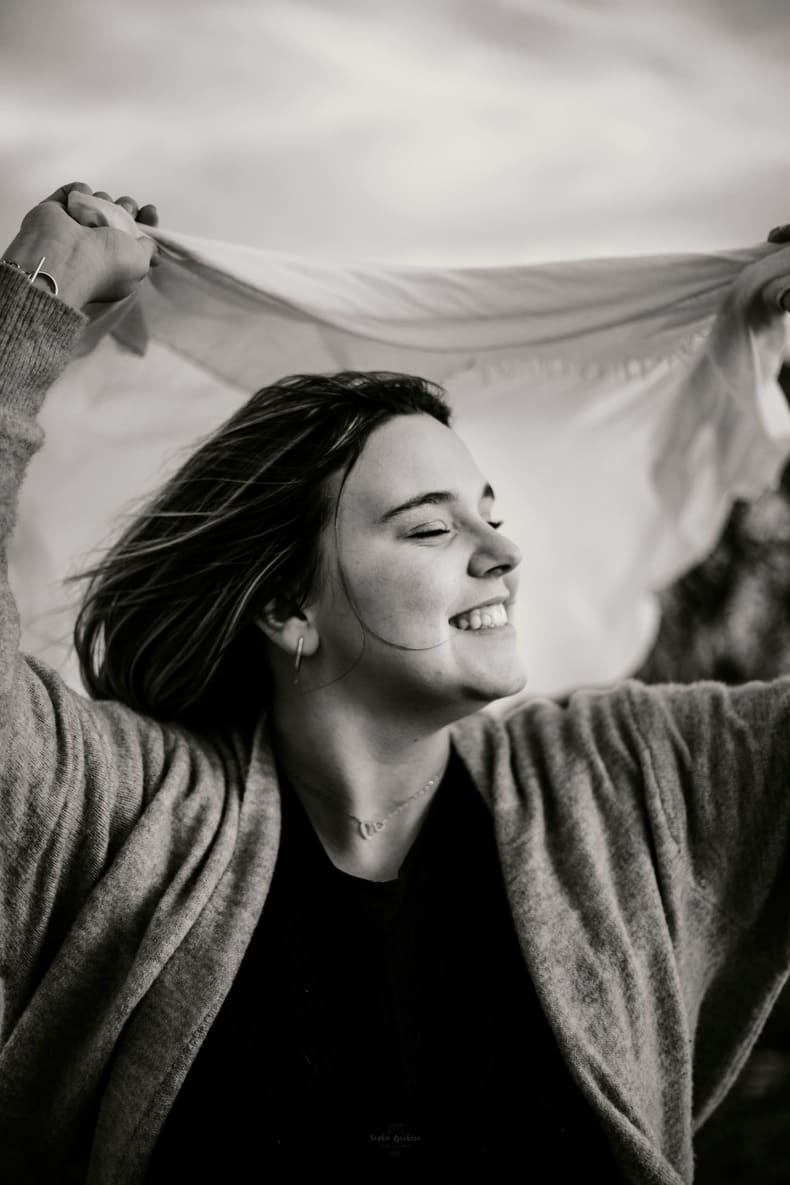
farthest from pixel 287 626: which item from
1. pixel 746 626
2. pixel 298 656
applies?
pixel 746 626

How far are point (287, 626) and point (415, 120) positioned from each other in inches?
31.9

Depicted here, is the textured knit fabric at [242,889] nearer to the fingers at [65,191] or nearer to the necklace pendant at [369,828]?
the necklace pendant at [369,828]

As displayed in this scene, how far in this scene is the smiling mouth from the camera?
1.34 meters

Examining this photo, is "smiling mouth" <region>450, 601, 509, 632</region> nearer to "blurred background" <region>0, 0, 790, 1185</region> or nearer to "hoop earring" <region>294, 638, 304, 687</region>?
"hoop earring" <region>294, 638, 304, 687</region>

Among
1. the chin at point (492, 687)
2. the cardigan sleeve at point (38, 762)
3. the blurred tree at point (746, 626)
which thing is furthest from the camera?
the blurred tree at point (746, 626)

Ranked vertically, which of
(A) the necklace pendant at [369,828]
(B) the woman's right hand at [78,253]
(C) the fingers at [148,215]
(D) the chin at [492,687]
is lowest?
(A) the necklace pendant at [369,828]

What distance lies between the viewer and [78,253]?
48.9 inches

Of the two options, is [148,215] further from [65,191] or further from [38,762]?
[38,762]

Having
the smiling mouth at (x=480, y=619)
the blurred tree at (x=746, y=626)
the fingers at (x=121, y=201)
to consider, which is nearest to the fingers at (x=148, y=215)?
the fingers at (x=121, y=201)

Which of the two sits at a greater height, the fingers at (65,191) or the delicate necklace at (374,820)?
the fingers at (65,191)

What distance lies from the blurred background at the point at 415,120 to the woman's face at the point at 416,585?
0.47m

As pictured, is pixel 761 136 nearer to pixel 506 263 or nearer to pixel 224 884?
pixel 506 263

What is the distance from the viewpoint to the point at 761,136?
5.21 feet

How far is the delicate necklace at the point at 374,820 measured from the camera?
4.64ft
